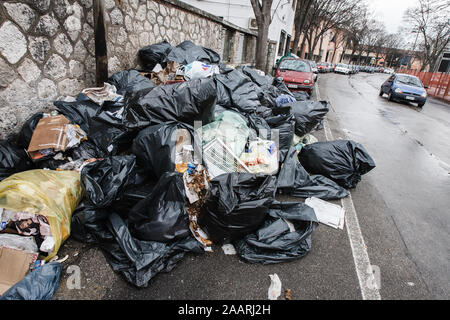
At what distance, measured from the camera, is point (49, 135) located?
7.86ft

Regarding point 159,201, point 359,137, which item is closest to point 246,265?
point 159,201

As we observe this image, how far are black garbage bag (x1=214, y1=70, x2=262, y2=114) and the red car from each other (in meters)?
4.85

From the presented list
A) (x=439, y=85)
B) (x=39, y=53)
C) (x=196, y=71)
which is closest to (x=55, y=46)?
(x=39, y=53)

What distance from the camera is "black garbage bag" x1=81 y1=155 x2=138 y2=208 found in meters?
1.84

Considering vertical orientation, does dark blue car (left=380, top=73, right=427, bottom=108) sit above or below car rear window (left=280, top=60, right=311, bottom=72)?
below

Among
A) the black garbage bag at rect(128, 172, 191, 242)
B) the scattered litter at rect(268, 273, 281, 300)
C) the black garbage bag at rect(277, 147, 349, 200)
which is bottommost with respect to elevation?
the scattered litter at rect(268, 273, 281, 300)

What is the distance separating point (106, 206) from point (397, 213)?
9.78 ft

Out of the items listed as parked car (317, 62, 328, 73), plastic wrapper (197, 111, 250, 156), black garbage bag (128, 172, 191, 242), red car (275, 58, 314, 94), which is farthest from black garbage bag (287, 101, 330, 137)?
parked car (317, 62, 328, 73)

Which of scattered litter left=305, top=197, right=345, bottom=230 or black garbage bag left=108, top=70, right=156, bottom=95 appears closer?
scattered litter left=305, top=197, right=345, bottom=230

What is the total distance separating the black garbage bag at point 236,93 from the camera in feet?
13.0

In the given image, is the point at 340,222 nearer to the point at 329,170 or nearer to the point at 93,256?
the point at 329,170

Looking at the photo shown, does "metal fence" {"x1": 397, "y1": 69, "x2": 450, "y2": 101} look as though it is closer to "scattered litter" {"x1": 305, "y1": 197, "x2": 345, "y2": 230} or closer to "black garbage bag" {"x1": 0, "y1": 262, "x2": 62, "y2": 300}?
"scattered litter" {"x1": 305, "y1": 197, "x2": 345, "y2": 230}

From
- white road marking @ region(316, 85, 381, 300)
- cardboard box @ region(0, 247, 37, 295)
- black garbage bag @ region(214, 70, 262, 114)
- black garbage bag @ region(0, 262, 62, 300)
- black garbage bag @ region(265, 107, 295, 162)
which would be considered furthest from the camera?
black garbage bag @ region(214, 70, 262, 114)

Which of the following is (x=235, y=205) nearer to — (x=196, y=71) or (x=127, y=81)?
(x=127, y=81)
